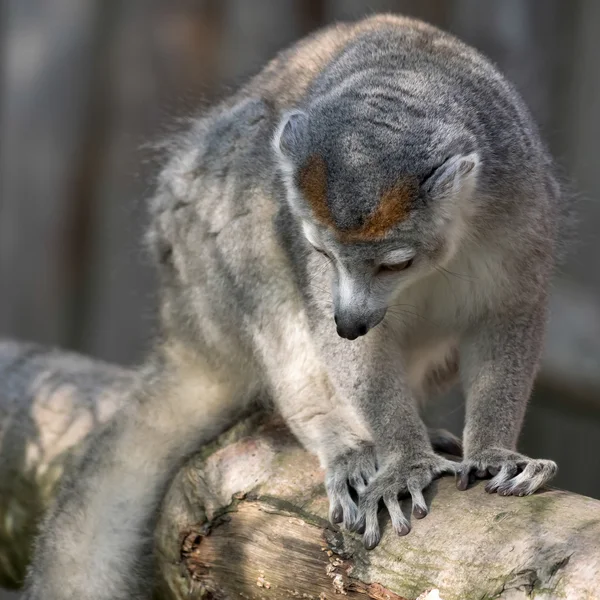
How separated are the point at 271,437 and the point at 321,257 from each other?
1.13 meters

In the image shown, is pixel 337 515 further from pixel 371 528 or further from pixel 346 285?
pixel 346 285

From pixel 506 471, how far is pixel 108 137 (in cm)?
826

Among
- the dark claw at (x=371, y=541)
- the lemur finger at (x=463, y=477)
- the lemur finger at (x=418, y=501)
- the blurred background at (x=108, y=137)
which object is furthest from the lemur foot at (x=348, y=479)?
the blurred background at (x=108, y=137)

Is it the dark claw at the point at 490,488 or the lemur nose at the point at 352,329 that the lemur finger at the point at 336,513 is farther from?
the lemur nose at the point at 352,329

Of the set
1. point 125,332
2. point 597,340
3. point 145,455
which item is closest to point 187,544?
point 145,455

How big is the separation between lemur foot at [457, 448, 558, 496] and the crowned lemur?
→ 0.05ft

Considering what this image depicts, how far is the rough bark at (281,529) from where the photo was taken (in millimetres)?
4090

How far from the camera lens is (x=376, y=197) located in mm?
4648

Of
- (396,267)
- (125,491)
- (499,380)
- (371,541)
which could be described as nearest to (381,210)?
(396,267)

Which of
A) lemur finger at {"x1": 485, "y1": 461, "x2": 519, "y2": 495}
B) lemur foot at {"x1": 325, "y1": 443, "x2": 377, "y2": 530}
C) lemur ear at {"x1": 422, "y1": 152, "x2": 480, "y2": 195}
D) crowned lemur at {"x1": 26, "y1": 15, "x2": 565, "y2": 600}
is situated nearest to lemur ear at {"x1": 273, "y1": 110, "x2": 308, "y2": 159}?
crowned lemur at {"x1": 26, "y1": 15, "x2": 565, "y2": 600}

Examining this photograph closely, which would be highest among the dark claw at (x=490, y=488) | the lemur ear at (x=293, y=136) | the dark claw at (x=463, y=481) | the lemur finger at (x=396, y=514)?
the lemur ear at (x=293, y=136)

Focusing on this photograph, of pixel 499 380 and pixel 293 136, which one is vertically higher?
pixel 293 136

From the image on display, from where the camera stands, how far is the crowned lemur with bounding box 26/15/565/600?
15.7 feet

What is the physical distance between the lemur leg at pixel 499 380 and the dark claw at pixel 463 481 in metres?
0.09
